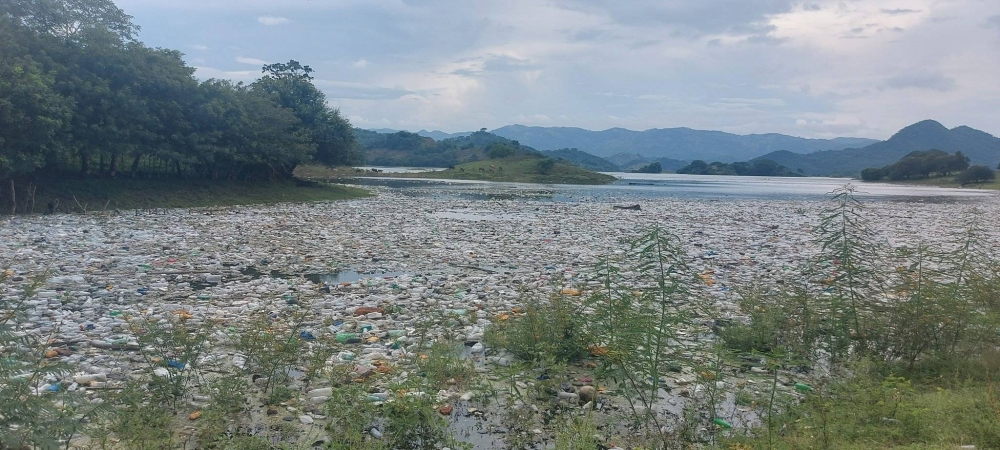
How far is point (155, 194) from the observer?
1146 inches

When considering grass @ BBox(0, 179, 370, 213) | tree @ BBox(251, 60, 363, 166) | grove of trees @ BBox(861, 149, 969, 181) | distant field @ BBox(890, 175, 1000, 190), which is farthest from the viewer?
grove of trees @ BBox(861, 149, 969, 181)

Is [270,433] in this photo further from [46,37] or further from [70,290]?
[46,37]

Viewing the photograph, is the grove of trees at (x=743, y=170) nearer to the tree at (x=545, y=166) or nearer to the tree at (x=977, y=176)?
the tree at (x=545, y=166)

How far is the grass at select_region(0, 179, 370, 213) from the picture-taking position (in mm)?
24422

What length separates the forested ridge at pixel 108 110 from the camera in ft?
70.3

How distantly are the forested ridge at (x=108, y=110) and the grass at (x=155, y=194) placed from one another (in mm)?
702

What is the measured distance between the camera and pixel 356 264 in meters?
13.8

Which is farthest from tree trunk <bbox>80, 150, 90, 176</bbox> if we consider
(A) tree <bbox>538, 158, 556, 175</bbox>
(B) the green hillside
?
(A) tree <bbox>538, 158, 556, 175</bbox>

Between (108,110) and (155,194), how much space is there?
4.75 meters

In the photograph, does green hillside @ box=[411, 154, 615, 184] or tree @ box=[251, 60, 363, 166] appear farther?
green hillside @ box=[411, 154, 615, 184]

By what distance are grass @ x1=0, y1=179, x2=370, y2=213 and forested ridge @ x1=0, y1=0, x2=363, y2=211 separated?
0.70 m

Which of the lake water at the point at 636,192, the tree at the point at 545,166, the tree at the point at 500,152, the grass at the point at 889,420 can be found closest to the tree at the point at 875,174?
the lake water at the point at 636,192

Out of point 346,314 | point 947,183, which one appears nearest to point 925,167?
point 947,183

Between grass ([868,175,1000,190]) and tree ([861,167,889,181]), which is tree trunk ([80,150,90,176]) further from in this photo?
tree ([861,167,889,181])
